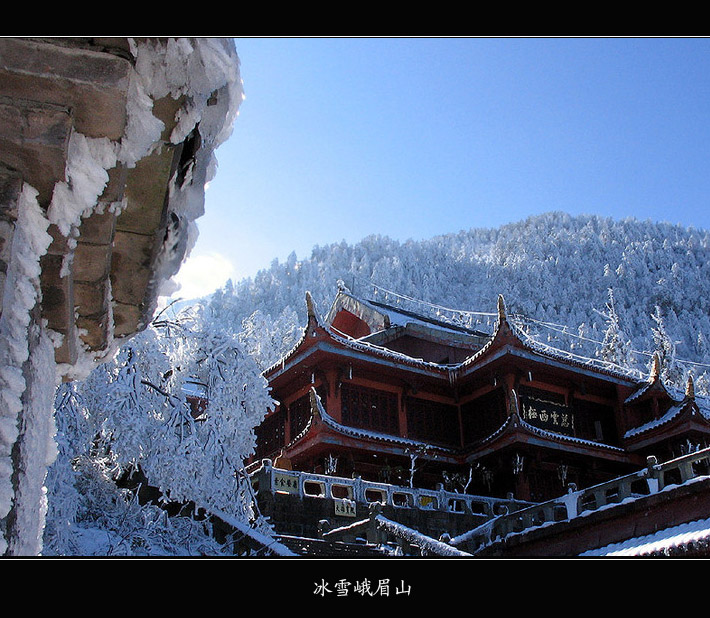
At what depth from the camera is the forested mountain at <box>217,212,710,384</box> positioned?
121ft

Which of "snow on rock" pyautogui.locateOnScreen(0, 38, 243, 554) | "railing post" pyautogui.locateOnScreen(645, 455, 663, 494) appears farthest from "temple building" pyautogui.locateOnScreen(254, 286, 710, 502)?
"snow on rock" pyautogui.locateOnScreen(0, 38, 243, 554)

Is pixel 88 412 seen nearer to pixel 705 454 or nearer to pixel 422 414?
pixel 705 454

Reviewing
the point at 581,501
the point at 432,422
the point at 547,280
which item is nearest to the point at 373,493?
the point at 432,422

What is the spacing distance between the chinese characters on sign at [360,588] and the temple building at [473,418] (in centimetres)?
1504

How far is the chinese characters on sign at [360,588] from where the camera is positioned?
11.2 feet

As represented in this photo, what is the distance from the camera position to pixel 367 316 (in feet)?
88.9

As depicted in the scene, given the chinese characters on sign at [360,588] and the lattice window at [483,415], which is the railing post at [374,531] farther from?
the chinese characters on sign at [360,588]

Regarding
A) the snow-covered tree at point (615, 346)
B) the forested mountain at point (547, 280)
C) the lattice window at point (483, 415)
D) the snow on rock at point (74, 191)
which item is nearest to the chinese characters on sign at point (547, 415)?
the lattice window at point (483, 415)

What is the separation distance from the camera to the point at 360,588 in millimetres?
3482

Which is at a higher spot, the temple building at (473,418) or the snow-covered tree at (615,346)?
the snow-covered tree at (615,346)

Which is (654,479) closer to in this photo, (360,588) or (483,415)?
(483,415)

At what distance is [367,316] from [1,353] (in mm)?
24720

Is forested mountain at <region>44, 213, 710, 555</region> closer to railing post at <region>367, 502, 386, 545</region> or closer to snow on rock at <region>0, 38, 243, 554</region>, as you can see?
railing post at <region>367, 502, 386, 545</region>

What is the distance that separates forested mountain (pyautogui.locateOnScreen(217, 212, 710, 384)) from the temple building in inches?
484
